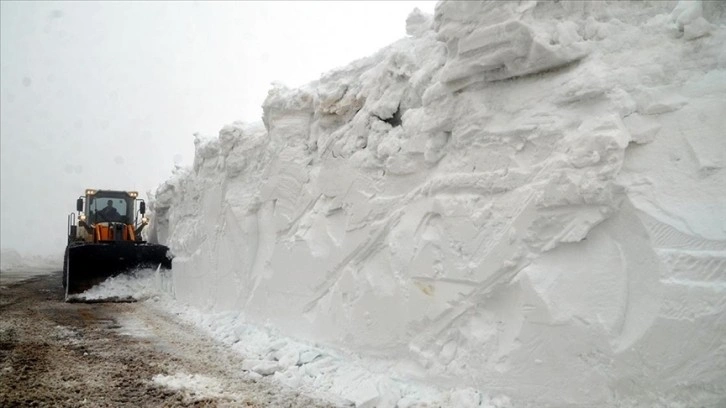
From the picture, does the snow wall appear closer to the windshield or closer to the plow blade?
the plow blade

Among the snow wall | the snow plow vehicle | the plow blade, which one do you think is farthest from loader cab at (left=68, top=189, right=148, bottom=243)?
the snow wall

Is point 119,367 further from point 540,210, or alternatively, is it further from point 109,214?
point 109,214

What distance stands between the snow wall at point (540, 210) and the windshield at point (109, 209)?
36.6 feet

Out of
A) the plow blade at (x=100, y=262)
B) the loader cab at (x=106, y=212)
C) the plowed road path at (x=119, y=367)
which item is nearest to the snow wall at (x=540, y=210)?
the plowed road path at (x=119, y=367)

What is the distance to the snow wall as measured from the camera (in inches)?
134

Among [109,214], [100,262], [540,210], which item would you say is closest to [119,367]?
[540,210]

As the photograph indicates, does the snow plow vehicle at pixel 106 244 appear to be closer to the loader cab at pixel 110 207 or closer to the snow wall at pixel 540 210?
the loader cab at pixel 110 207

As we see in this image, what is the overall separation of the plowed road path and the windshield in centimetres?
693

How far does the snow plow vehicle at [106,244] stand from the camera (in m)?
11.8

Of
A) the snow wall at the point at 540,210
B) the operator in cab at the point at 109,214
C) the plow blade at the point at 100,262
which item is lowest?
the plow blade at the point at 100,262

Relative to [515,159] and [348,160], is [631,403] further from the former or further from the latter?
[348,160]

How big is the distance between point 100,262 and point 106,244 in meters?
0.60

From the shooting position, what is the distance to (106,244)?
12.5m

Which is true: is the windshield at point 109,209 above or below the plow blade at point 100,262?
above
